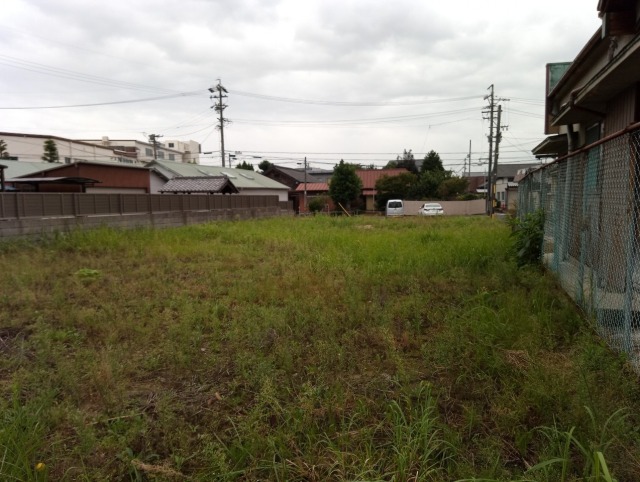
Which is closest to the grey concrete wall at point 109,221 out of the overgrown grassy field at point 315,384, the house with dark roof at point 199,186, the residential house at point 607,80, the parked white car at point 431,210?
the house with dark roof at point 199,186

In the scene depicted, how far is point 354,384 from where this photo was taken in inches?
117

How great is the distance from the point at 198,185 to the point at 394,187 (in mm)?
19310

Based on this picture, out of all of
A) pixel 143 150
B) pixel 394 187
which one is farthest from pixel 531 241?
pixel 143 150

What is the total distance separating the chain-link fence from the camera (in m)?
2.85

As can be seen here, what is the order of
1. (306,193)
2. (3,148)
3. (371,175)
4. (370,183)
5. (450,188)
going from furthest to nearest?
(371,175)
(370,183)
(306,193)
(450,188)
(3,148)

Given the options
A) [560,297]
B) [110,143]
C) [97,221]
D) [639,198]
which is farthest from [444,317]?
[110,143]

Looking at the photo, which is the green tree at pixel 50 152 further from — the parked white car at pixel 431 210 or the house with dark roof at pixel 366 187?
the parked white car at pixel 431 210

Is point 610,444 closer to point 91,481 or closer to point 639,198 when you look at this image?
point 639,198

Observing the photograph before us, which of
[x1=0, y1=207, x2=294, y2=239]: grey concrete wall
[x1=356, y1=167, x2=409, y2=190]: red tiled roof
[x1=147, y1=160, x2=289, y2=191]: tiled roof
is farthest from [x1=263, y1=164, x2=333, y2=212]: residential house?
[x1=0, y1=207, x2=294, y2=239]: grey concrete wall

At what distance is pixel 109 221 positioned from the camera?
12820 millimetres

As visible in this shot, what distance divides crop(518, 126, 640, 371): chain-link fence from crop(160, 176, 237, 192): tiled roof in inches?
741

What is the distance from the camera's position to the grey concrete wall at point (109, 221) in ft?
32.4

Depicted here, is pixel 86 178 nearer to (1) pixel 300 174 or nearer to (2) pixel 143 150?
(1) pixel 300 174

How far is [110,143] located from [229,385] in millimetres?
64595
